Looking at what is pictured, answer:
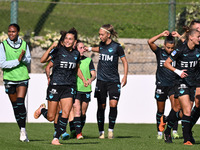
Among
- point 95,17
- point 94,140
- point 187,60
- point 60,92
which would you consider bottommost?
point 94,140

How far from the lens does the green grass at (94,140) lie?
316 inches

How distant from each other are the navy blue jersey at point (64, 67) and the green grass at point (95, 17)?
6.86 meters

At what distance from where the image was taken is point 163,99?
1017 cm

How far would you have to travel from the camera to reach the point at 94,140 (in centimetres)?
937

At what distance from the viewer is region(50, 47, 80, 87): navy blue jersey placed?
27.8ft

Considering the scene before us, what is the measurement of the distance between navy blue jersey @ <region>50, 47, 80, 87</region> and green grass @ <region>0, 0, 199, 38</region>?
22.5ft

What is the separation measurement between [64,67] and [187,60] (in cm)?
198

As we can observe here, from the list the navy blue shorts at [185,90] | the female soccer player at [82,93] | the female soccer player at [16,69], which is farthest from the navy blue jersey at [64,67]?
the navy blue shorts at [185,90]

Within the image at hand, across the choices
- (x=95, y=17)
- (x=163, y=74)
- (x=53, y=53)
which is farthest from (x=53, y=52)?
(x=95, y=17)

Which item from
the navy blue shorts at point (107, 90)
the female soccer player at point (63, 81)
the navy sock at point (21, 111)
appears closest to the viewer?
the female soccer player at point (63, 81)

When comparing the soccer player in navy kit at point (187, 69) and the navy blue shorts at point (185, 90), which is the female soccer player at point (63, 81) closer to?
the soccer player in navy kit at point (187, 69)

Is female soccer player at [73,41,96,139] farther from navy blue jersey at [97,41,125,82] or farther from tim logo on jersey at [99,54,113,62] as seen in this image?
tim logo on jersey at [99,54,113,62]

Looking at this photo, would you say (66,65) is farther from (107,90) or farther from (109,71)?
(107,90)

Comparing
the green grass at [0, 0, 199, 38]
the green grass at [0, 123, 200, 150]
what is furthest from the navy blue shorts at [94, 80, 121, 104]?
the green grass at [0, 0, 199, 38]
